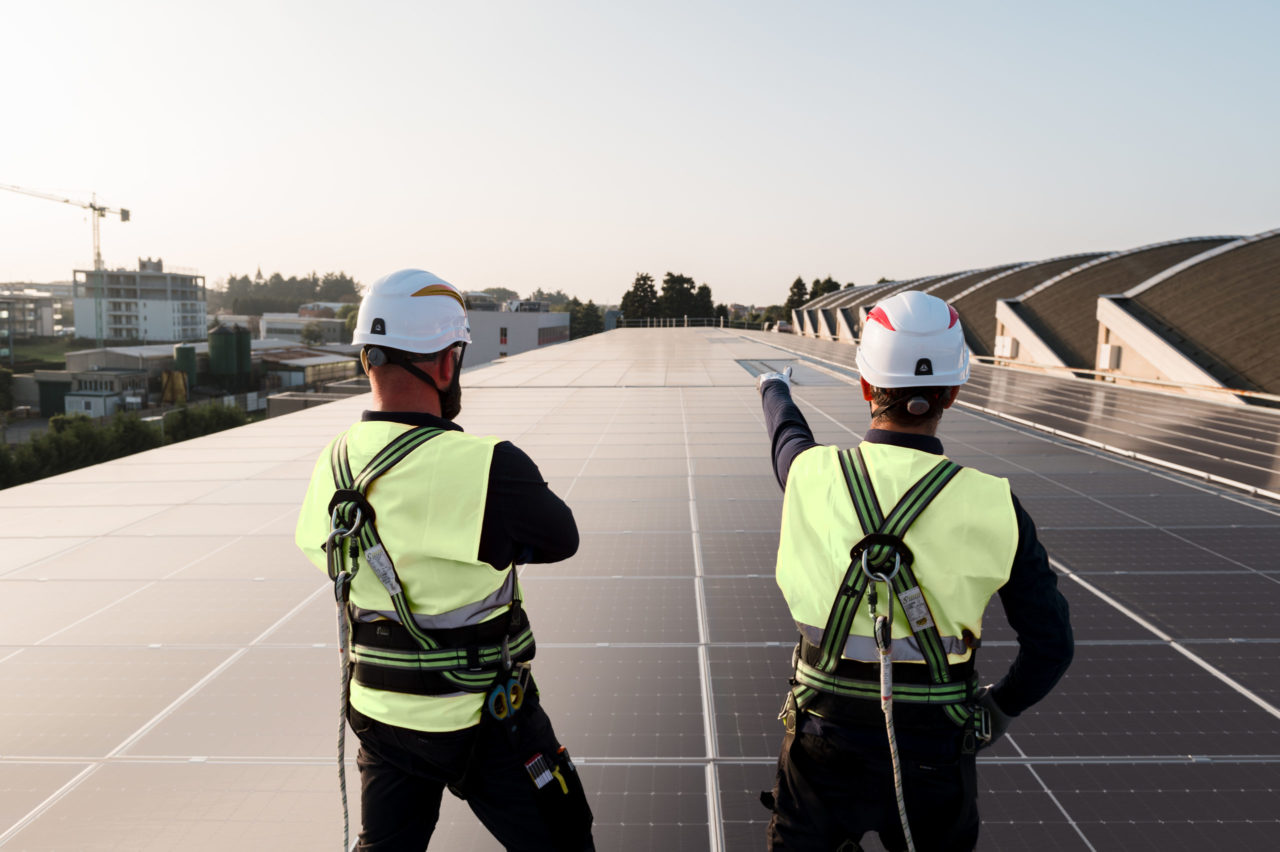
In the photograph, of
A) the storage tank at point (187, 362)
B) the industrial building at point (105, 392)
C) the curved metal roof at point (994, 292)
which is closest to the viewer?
the curved metal roof at point (994, 292)

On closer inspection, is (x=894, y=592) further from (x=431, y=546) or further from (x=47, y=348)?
(x=47, y=348)

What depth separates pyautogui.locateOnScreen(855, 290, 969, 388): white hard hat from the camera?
248 centimetres

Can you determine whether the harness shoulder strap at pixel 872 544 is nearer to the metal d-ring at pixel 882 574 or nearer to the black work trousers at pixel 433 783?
the metal d-ring at pixel 882 574

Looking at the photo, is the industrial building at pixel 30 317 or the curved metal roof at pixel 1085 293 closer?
the curved metal roof at pixel 1085 293

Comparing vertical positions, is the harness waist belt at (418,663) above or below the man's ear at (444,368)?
below

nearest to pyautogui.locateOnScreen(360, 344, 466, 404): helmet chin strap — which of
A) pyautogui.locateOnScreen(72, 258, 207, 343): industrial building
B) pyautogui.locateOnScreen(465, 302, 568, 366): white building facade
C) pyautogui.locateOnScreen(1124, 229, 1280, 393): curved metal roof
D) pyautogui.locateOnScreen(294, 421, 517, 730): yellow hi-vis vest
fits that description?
pyautogui.locateOnScreen(294, 421, 517, 730): yellow hi-vis vest

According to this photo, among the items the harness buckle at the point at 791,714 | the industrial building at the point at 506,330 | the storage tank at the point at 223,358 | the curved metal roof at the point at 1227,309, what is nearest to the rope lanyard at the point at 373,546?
the harness buckle at the point at 791,714

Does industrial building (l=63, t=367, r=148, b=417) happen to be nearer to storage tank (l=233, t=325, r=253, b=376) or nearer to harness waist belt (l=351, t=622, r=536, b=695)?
storage tank (l=233, t=325, r=253, b=376)

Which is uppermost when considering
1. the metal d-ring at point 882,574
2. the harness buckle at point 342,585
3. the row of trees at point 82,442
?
the metal d-ring at point 882,574

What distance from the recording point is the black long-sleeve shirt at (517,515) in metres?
2.54

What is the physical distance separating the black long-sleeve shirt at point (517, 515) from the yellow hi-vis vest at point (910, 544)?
2.48 ft

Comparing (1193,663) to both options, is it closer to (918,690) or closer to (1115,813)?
(1115,813)

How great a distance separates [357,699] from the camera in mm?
2703

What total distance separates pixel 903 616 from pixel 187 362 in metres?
103
